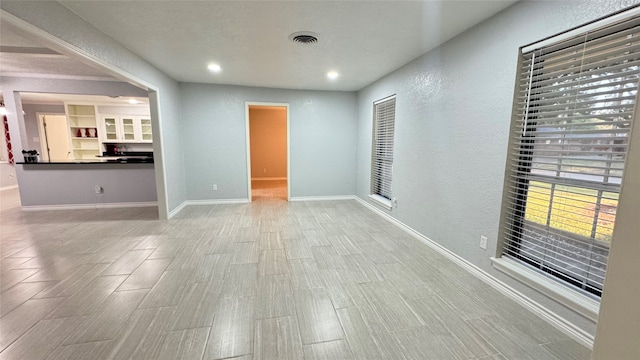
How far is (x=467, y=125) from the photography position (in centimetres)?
253

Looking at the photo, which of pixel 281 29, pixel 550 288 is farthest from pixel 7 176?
pixel 550 288

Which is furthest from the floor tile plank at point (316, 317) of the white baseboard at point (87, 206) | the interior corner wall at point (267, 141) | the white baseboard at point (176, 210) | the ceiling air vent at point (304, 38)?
the interior corner wall at point (267, 141)

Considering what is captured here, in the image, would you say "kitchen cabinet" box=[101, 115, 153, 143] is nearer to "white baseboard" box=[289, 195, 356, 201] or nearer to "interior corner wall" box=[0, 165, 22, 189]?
"interior corner wall" box=[0, 165, 22, 189]

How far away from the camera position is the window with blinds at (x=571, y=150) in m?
1.50

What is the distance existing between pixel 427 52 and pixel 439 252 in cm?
242

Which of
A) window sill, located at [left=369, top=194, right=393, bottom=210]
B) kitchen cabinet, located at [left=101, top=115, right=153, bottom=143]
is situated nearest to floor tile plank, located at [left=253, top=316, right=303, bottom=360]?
window sill, located at [left=369, top=194, right=393, bottom=210]

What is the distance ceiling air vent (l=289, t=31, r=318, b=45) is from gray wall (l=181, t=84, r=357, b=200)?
8.43ft

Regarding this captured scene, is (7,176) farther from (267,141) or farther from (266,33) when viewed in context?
(266,33)

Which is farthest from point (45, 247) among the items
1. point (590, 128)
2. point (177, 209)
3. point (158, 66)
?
point (590, 128)

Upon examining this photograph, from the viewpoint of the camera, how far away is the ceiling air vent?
2.62 m

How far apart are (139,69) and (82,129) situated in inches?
215

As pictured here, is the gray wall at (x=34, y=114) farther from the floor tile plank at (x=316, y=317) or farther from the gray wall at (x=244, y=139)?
the floor tile plank at (x=316, y=317)

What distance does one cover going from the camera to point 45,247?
9.96 ft

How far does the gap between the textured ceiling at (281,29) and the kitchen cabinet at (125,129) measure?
4.06m
